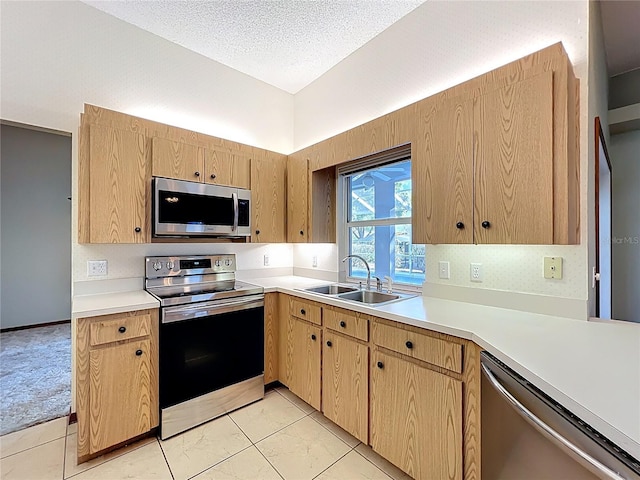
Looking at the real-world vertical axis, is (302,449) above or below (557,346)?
below

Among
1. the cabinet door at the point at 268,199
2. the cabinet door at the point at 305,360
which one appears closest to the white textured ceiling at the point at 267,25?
the cabinet door at the point at 268,199

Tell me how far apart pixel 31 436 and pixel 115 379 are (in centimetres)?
80

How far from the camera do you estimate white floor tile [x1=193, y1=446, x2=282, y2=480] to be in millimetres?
1602

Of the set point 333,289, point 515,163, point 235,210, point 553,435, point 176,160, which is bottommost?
point 553,435

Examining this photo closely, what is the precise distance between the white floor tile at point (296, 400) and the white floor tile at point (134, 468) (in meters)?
0.93

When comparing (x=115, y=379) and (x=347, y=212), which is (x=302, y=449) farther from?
(x=347, y=212)

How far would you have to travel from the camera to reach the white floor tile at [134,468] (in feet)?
5.24

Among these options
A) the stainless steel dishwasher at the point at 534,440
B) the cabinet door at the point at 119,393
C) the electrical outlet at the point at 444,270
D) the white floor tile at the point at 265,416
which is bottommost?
the white floor tile at the point at 265,416

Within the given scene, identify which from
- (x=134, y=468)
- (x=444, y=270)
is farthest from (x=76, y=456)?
(x=444, y=270)

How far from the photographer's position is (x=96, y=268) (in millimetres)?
2137

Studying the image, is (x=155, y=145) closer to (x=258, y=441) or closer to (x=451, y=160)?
(x=451, y=160)

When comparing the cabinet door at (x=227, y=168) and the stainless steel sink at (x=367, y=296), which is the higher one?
the cabinet door at (x=227, y=168)

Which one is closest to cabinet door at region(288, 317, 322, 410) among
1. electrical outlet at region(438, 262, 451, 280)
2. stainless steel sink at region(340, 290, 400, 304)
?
stainless steel sink at region(340, 290, 400, 304)

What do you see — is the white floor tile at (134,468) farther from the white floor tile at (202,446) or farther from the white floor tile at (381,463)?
the white floor tile at (381,463)
